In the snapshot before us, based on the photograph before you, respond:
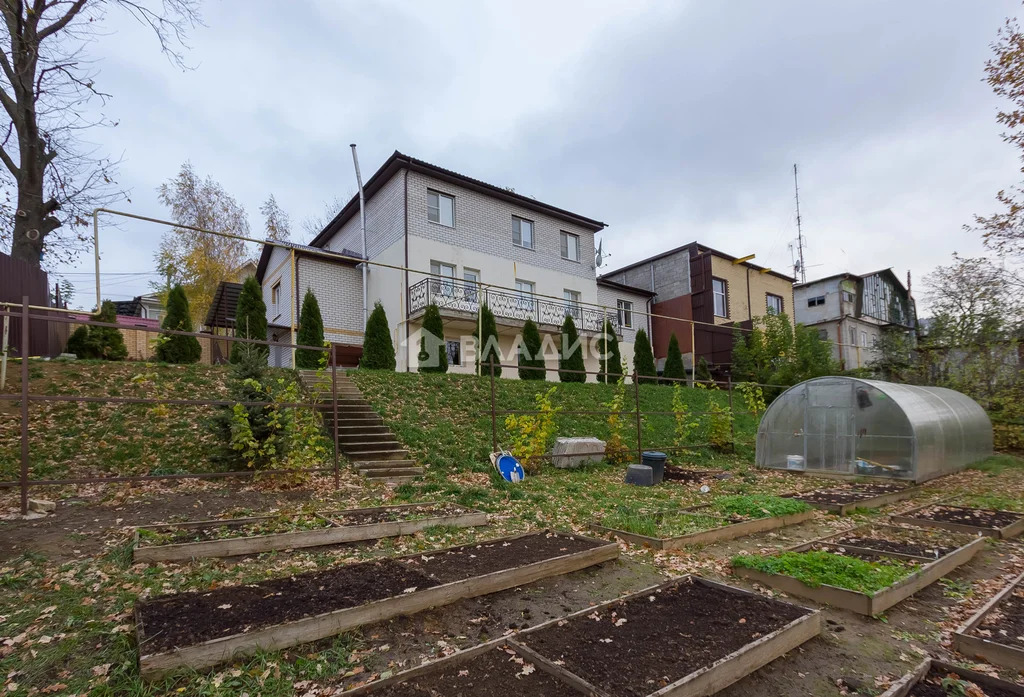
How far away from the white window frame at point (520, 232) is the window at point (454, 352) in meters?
5.18

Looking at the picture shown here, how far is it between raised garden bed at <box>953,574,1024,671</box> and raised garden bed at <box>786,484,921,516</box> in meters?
3.65

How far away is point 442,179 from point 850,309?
26.4 m

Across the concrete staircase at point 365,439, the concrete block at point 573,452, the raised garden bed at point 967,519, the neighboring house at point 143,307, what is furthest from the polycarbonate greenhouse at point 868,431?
the neighboring house at point 143,307

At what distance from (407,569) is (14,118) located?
48.7ft

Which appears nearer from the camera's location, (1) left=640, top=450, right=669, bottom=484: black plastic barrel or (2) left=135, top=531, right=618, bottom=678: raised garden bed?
(2) left=135, top=531, right=618, bottom=678: raised garden bed

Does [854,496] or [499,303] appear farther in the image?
[499,303]

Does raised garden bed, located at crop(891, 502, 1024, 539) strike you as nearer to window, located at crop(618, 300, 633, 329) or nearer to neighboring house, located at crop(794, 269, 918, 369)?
window, located at crop(618, 300, 633, 329)

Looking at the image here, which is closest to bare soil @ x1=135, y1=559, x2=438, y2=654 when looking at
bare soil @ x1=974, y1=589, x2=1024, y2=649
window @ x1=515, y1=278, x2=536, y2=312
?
bare soil @ x1=974, y1=589, x2=1024, y2=649

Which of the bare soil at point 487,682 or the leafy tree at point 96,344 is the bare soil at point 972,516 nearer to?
the bare soil at point 487,682

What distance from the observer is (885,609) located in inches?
167

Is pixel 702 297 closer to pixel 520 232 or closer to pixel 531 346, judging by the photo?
pixel 520 232

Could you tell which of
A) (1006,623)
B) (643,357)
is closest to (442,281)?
(643,357)

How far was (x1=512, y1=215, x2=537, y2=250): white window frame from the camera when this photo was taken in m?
21.1

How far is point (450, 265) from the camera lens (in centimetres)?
1873
